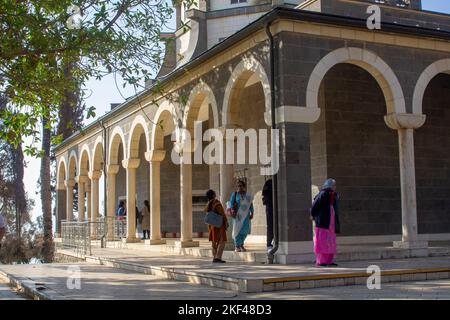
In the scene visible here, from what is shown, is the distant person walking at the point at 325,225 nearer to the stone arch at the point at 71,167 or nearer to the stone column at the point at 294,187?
the stone column at the point at 294,187

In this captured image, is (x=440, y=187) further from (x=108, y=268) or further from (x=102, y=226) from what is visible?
(x=102, y=226)

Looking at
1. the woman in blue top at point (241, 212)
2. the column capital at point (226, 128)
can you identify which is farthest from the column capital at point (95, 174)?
the woman in blue top at point (241, 212)

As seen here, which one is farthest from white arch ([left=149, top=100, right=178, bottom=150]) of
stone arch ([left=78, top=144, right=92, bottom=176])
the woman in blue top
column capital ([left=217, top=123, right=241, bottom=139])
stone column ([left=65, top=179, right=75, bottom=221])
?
stone column ([left=65, top=179, right=75, bottom=221])

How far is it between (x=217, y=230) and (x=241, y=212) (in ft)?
3.02

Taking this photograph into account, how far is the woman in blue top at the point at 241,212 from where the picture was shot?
12.1 m

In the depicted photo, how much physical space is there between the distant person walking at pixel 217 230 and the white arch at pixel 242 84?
1.89 meters

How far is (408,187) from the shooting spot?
1227 cm

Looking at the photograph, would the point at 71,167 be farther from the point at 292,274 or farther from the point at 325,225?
the point at 292,274

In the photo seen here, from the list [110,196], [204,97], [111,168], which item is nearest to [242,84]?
[204,97]

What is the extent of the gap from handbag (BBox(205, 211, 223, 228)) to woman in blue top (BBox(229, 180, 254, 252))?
36.4 inches

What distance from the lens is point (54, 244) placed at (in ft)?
71.1

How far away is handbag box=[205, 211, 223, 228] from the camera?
36.9ft

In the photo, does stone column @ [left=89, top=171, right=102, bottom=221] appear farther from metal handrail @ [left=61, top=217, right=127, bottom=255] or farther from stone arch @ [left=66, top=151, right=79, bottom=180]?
stone arch @ [left=66, top=151, right=79, bottom=180]
